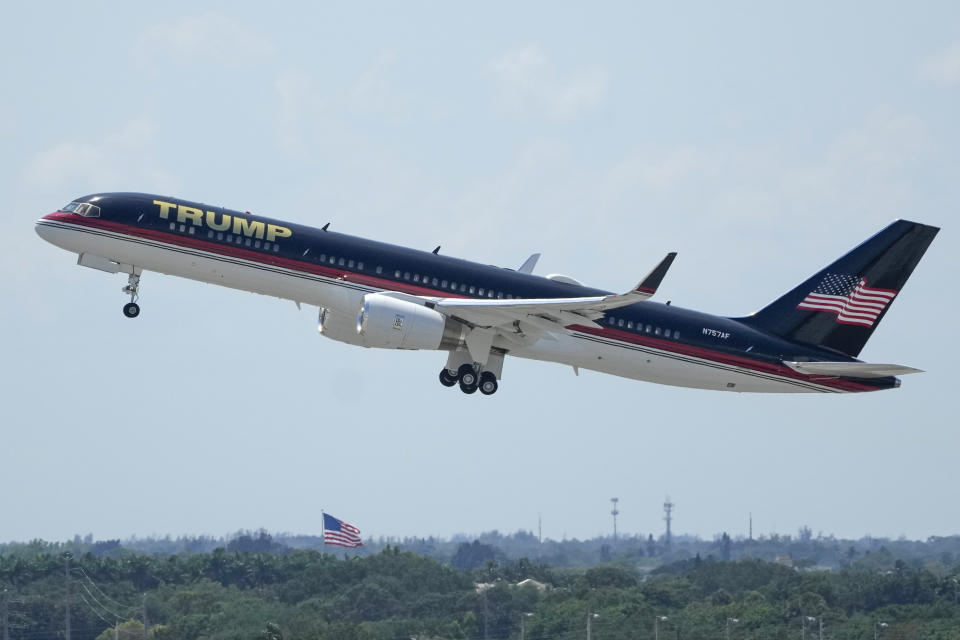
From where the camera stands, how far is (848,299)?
201 feet

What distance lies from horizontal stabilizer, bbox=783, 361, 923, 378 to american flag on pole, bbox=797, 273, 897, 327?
3.01 m

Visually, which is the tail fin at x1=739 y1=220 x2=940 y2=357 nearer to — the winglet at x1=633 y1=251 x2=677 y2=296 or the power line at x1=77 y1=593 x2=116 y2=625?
the winglet at x1=633 y1=251 x2=677 y2=296

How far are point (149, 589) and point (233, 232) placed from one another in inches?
3105

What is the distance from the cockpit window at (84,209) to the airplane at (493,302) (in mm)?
58

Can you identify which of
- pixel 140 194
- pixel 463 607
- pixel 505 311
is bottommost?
pixel 463 607

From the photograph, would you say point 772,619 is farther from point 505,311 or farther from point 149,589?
point 505,311

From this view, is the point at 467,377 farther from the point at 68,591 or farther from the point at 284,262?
the point at 68,591

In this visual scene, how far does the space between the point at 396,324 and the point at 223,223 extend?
25.8ft

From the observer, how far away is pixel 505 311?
54469 mm

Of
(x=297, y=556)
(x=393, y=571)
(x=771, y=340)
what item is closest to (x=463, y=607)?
(x=393, y=571)

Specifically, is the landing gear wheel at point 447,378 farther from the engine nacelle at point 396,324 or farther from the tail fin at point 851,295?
the tail fin at point 851,295

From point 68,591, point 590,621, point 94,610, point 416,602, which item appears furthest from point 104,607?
point 590,621

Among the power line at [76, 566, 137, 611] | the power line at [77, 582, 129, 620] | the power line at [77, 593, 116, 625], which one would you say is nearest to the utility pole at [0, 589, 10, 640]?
the power line at [77, 593, 116, 625]

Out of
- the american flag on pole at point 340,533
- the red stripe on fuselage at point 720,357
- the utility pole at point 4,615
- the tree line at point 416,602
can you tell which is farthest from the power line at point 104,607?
the red stripe on fuselage at point 720,357
